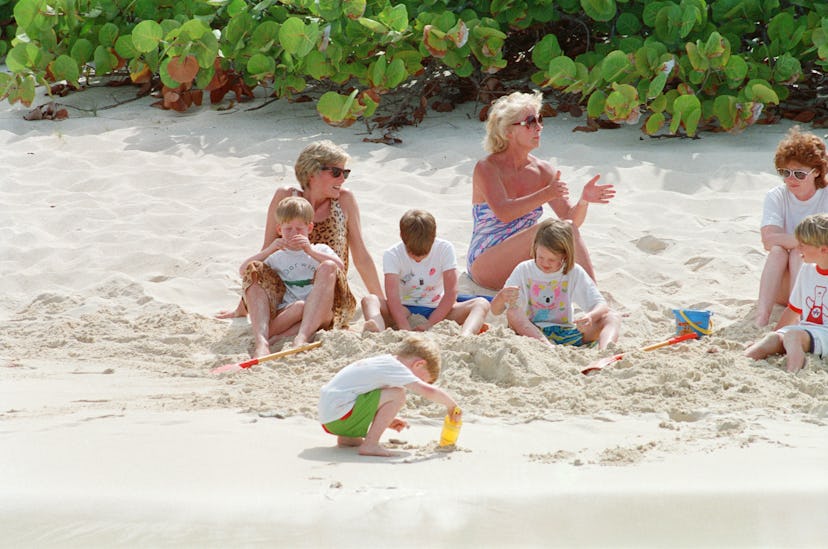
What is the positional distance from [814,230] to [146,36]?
497cm

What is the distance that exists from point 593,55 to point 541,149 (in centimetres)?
76

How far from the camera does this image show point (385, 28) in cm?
757

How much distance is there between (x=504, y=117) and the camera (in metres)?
5.74

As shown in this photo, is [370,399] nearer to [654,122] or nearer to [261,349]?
[261,349]

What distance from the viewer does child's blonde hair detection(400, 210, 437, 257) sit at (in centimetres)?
518

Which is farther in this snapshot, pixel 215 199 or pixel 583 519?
pixel 215 199

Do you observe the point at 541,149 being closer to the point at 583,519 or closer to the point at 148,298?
the point at 148,298

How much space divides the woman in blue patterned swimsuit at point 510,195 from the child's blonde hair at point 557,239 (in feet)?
1.55

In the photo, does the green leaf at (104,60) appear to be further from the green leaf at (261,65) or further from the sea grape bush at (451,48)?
the green leaf at (261,65)

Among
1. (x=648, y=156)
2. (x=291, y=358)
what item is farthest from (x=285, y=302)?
(x=648, y=156)

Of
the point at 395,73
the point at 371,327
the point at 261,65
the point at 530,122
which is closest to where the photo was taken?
the point at 371,327

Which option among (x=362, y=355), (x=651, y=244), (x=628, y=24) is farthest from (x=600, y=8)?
(x=362, y=355)

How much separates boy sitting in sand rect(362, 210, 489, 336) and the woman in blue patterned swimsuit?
0.40 metres

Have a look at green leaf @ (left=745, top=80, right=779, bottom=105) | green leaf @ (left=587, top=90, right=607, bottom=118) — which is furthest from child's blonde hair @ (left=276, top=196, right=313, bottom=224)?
green leaf @ (left=745, top=80, right=779, bottom=105)
